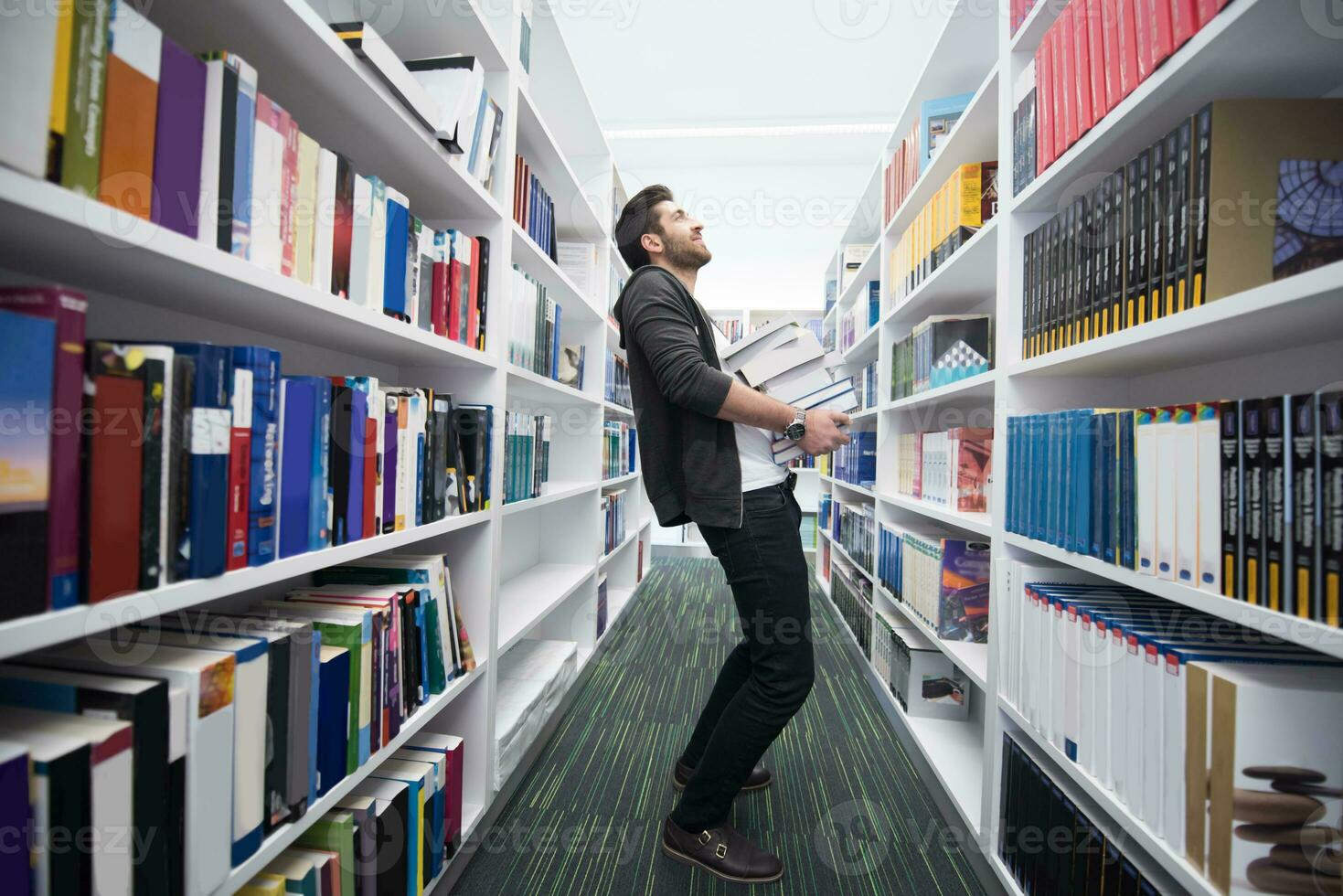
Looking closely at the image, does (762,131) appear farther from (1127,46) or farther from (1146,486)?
(1146,486)

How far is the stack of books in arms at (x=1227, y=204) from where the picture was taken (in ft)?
2.21

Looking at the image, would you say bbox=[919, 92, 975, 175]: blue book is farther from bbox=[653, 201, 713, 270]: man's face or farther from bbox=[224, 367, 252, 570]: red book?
bbox=[224, 367, 252, 570]: red book

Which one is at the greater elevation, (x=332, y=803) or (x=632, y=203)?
(x=632, y=203)

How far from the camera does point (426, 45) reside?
4.15ft

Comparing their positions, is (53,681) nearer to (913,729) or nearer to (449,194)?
(449,194)

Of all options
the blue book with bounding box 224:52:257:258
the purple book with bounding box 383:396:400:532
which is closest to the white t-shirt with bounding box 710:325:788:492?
the purple book with bounding box 383:396:400:532

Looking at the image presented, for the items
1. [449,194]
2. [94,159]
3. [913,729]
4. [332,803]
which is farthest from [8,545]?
[913,729]

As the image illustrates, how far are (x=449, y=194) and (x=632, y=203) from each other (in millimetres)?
461

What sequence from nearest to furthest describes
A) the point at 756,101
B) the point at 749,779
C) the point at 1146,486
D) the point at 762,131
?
the point at 1146,486 < the point at 749,779 < the point at 756,101 < the point at 762,131

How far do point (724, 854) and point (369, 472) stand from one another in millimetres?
1090

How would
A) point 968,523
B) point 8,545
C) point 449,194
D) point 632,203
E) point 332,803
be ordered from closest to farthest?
point 8,545 < point 332,803 < point 449,194 < point 968,523 < point 632,203

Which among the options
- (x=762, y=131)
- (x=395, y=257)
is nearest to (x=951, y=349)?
(x=395, y=257)

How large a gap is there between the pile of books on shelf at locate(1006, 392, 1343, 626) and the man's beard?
872 millimetres

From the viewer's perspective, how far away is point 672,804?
143 cm
